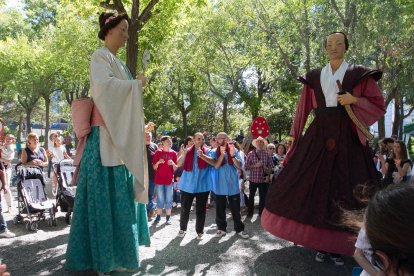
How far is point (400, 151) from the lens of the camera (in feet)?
22.9

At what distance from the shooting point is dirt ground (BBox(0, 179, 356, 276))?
4.25 m

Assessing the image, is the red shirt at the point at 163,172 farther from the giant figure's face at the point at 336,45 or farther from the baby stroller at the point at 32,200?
the giant figure's face at the point at 336,45

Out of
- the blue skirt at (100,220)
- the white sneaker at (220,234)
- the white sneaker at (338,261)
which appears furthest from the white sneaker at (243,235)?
the blue skirt at (100,220)

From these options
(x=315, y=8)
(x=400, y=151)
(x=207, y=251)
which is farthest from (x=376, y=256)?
(x=315, y=8)

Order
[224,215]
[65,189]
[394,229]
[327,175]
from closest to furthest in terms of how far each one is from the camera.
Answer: [394,229], [327,175], [224,215], [65,189]

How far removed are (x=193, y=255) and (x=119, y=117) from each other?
2.05 metres

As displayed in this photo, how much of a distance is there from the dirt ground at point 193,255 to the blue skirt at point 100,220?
0.37m

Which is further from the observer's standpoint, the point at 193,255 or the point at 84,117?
the point at 193,255

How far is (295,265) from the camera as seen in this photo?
4414 mm

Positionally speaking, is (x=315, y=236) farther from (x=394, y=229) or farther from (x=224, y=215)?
(x=394, y=229)

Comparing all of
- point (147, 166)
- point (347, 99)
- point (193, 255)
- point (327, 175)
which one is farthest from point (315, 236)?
point (147, 166)

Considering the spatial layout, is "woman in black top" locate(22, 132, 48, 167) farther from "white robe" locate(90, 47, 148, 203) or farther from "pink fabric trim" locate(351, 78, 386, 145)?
"pink fabric trim" locate(351, 78, 386, 145)

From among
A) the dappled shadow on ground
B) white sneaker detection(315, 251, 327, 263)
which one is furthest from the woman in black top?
white sneaker detection(315, 251, 327, 263)

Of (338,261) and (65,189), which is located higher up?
(65,189)
